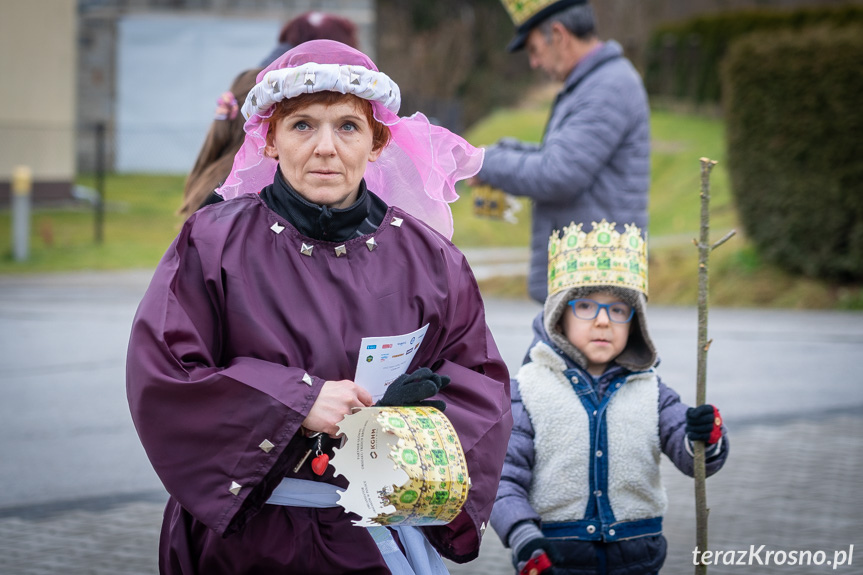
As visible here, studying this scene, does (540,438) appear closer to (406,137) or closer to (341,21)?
(406,137)

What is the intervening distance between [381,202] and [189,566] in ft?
3.15

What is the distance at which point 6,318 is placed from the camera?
11.7m

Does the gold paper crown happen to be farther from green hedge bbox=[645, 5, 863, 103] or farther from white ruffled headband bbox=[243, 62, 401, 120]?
green hedge bbox=[645, 5, 863, 103]

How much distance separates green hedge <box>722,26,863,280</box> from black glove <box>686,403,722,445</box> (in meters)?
9.65

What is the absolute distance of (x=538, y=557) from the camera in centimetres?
320

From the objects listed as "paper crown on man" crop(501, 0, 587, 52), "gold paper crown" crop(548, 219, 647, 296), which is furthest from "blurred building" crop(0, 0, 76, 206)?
"gold paper crown" crop(548, 219, 647, 296)

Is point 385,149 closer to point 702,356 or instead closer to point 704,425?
point 702,356

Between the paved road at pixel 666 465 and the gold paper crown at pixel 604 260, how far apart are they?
5.32ft

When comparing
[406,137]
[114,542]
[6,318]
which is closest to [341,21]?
[406,137]

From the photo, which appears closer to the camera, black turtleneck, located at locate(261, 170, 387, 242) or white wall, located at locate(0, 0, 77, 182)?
black turtleneck, located at locate(261, 170, 387, 242)

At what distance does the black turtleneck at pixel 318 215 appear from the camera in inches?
102

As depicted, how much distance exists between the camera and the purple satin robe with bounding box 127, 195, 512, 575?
2.38 metres

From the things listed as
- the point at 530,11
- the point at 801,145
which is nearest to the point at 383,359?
the point at 530,11

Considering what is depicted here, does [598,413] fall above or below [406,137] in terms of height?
below
